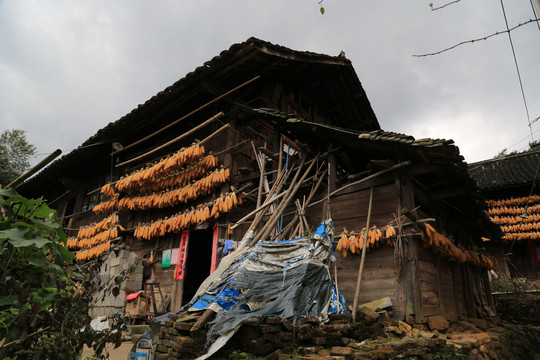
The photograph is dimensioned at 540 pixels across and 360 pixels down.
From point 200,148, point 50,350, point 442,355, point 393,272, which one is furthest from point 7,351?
point 200,148

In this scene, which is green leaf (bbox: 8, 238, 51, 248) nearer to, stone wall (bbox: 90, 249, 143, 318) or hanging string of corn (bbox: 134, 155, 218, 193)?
hanging string of corn (bbox: 134, 155, 218, 193)

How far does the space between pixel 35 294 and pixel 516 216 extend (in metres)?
19.4

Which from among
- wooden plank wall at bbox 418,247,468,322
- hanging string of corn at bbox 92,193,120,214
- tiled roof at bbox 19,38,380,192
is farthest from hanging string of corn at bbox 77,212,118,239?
wooden plank wall at bbox 418,247,468,322

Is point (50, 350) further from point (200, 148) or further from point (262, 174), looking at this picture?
point (200, 148)

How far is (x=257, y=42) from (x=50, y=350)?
8395 mm

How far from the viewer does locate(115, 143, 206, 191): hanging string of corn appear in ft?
32.2

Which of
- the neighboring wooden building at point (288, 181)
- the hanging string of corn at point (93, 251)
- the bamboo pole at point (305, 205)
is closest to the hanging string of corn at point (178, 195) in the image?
the neighboring wooden building at point (288, 181)

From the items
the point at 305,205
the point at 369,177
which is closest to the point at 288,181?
the point at 305,205

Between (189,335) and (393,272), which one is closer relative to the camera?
(189,335)

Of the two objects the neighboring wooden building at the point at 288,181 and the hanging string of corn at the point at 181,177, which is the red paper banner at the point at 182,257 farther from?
the hanging string of corn at the point at 181,177

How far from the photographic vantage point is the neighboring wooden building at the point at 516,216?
15.5m

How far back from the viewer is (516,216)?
53.2 ft

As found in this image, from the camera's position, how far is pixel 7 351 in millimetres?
1870

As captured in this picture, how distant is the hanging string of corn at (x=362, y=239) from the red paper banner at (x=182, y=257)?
5.34m
